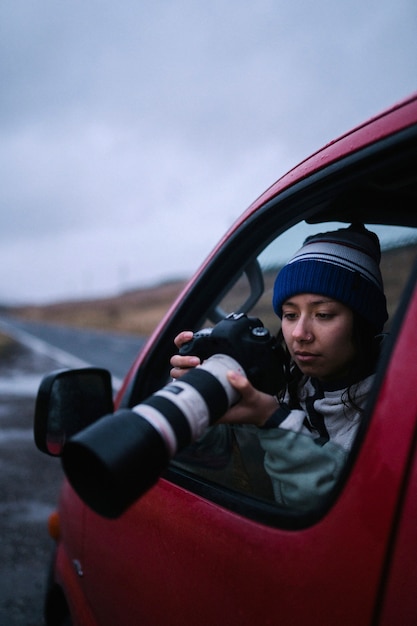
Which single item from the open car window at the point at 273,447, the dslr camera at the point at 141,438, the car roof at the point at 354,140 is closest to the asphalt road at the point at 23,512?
the open car window at the point at 273,447

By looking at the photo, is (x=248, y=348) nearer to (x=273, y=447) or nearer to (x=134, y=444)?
(x=273, y=447)

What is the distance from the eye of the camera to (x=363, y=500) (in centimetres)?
75

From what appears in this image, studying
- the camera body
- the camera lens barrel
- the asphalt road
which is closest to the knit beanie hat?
the camera body

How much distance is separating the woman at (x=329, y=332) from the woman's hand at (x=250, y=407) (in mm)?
45

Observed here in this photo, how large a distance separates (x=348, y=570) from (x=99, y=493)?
409 mm

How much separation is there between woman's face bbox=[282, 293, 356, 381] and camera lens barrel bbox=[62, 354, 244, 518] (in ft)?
1.72

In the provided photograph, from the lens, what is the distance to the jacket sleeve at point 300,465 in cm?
88

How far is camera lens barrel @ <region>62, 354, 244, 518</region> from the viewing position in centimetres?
64

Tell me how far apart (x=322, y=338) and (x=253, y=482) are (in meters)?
0.42

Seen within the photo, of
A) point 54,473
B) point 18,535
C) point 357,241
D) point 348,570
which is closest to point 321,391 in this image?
point 357,241

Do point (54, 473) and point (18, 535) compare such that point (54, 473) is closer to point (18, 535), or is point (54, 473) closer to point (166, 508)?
point (18, 535)

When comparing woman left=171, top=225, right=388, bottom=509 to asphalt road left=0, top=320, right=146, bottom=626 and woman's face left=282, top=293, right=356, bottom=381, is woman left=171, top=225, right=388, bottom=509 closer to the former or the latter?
woman's face left=282, top=293, right=356, bottom=381

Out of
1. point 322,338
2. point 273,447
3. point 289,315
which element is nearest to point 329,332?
point 322,338

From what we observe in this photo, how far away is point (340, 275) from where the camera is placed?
126 cm
